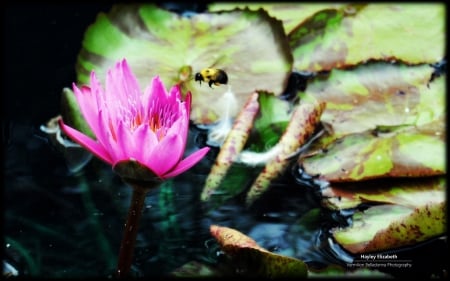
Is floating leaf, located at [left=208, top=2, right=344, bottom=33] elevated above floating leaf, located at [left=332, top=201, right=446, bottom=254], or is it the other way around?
floating leaf, located at [left=208, top=2, right=344, bottom=33]

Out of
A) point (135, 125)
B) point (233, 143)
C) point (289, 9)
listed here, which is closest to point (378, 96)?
point (233, 143)

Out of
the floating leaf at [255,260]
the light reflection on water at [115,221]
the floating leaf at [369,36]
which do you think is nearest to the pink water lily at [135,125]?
A: the floating leaf at [255,260]

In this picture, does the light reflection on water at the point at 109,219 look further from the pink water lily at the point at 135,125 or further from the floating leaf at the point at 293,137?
the pink water lily at the point at 135,125

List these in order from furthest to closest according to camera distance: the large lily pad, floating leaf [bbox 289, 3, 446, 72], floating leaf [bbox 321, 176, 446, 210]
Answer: floating leaf [bbox 289, 3, 446, 72], the large lily pad, floating leaf [bbox 321, 176, 446, 210]

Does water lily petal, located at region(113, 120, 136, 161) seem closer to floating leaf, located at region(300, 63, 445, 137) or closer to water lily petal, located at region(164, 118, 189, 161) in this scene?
water lily petal, located at region(164, 118, 189, 161)

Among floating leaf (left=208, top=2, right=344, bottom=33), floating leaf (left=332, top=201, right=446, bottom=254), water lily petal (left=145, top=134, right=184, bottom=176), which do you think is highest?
water lily petal (left=145, top=134, right=184, bottom=176)

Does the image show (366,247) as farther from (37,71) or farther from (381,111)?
(37,71)

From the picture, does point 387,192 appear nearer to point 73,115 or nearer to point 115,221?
point 115,221

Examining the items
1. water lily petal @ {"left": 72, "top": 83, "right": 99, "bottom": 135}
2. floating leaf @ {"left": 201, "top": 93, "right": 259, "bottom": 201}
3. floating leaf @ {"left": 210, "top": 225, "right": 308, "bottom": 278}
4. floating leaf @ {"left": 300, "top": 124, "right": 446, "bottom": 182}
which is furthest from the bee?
water lily petal @ {"left": 72, "top": 83, "right": 99, "bottom": 135}
